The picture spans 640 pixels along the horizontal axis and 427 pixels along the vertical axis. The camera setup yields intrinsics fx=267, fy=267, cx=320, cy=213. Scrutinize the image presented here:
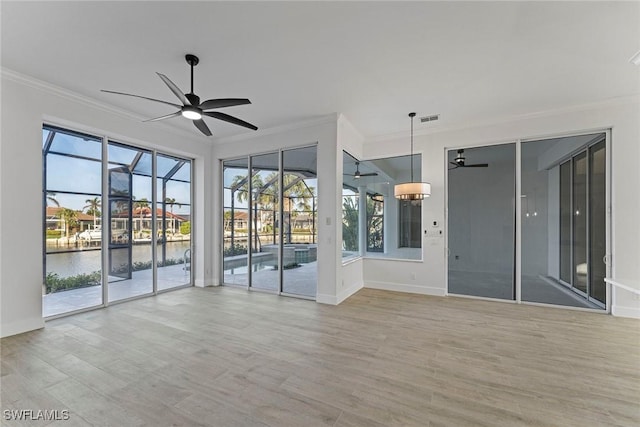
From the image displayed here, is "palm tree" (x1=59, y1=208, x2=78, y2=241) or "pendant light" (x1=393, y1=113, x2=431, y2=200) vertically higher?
"pendant light" (x1=393, y1=113, x2=431, y2=200)

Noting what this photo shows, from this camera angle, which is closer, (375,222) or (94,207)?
(94,207)

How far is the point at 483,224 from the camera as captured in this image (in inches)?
196

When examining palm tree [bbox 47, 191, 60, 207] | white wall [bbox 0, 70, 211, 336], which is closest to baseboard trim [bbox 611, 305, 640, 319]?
white wall [bbox 0, 70, 211, 336]

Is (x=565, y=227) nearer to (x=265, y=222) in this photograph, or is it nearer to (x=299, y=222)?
(x=299, y=222)

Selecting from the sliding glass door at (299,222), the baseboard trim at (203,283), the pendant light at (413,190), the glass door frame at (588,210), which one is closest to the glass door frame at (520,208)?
the glass door frame at (588,210)

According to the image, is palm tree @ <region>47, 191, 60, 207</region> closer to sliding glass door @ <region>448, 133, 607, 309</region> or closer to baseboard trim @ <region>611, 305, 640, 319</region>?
sliding glass door @ <region>448, 133, 607, 309</region>

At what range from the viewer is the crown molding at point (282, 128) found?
462cm

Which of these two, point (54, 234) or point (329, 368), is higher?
point (54, 234)

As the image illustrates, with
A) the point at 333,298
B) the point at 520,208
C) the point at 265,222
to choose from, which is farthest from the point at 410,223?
the point at 265,222

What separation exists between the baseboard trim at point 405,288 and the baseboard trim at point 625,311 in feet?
7.62

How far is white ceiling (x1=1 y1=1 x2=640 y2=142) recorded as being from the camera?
91.4 inches

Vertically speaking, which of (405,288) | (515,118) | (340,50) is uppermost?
(340,50)

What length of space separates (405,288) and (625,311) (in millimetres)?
3142

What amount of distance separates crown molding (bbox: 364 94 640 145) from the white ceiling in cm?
16
